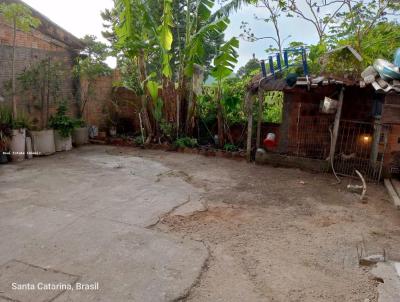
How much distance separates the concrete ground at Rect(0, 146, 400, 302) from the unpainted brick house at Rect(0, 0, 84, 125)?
2.40 meters

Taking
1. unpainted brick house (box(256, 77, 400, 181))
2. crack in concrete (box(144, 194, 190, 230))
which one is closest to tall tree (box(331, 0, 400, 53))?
unpainted brick house (box(256, 77, 400, 181))

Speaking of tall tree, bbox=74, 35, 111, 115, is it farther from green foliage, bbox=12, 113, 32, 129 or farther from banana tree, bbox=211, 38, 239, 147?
banana tree, bbox=211, 38, 239, 147

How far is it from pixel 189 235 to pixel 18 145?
16.5 feet

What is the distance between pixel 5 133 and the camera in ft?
21.6

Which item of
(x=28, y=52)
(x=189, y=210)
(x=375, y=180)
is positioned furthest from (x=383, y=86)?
(x=28, y=52)

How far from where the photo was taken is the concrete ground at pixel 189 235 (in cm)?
261

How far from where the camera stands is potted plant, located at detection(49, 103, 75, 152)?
769 cm

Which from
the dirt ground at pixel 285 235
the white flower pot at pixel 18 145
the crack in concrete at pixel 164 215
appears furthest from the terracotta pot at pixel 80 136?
the crack in concrete at pixel 164 215

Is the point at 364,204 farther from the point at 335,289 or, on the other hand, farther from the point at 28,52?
the point at 28,52

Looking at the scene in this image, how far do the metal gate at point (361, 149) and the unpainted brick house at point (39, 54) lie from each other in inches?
271

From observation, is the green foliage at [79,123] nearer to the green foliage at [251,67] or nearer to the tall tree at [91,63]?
the tall tree at [91,63]

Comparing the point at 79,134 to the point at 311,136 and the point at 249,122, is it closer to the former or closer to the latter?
the point at 249,122

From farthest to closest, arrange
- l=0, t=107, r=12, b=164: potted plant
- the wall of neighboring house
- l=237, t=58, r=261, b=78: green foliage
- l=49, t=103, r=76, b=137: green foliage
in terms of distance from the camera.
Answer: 1. l=237, t=58, r=261, b=78: green foliage
2. l=49, t=103, r=76, b=137: green foliage
3. the wall of neighboring house
4. l=0, t=107, r=12, b=164: potted plant

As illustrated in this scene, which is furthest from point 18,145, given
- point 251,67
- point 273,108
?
point 251,67
